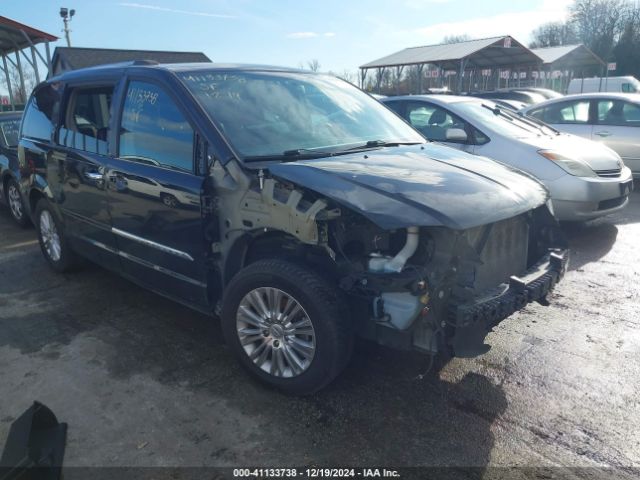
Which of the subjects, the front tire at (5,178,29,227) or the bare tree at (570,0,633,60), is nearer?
the front tire at (5,178,29,227)

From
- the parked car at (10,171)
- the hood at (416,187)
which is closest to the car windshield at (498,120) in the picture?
the hood at (416,187)

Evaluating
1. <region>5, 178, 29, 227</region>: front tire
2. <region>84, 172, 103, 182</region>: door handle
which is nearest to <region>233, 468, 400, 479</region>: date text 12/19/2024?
<region>84, 172, 103, 182</region>: door handle

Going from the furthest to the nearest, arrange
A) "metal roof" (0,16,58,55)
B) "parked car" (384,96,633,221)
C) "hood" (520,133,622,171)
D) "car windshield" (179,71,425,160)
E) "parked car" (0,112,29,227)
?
"metal roof" (0,16,58,55)
"parked car" (0,112,29,227)
"hood" (520,133,622,171)
"parked car" (384,96,633,221)
"car windshield" (179,71,425,160)

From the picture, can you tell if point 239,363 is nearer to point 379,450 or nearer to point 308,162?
point 379,450

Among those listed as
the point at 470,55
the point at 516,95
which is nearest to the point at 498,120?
the point at 516,95

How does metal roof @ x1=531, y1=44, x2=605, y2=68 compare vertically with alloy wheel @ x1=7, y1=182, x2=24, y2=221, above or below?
above

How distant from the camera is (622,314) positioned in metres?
4.06

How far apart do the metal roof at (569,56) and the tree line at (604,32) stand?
17.6 metres

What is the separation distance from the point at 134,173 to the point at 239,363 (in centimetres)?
152

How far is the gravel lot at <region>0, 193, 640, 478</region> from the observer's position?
2586 mm

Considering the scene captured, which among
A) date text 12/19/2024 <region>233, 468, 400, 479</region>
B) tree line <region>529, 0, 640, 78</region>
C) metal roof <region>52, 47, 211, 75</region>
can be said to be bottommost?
date text 12/19/2024 <region>233, 468, 400, 479</region>

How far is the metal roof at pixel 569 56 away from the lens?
27.4 m

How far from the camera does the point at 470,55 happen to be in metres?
21.5

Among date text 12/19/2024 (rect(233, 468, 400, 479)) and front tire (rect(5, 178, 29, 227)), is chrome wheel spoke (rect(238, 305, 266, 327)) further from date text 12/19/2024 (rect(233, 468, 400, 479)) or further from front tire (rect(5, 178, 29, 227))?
front tire (rect(5, 178, 29, 227))
